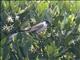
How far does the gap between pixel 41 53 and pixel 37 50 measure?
4 cm

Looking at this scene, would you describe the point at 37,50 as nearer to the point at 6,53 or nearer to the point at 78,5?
the point at 6,53

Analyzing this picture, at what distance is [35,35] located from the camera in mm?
1963

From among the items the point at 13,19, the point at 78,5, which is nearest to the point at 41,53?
the point at 13,19

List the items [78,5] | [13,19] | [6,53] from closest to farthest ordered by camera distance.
Answer: [6,53] → [13,19] → [78,5]

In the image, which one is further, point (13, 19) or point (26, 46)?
point (13, 19)

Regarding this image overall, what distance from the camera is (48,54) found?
187 centimetres

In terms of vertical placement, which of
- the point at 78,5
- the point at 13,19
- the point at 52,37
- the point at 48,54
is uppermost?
the point at 78,5

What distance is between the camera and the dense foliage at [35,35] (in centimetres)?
188

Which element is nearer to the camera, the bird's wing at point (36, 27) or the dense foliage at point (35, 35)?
the dense foliage at point (35, 35)

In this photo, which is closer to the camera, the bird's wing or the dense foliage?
the dense foliage

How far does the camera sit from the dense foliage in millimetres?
1878

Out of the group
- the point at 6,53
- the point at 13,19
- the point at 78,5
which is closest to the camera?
the point at 6,53

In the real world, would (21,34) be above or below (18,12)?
below

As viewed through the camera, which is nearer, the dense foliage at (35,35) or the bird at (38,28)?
the dense foliage at (35,35)
